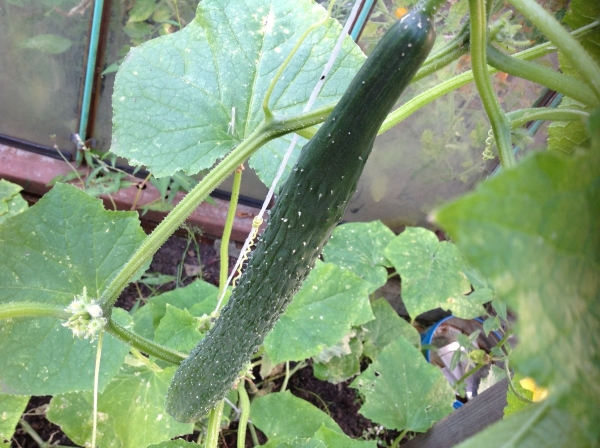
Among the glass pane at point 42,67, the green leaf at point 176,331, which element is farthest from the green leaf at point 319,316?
the glass pane at point 42,67

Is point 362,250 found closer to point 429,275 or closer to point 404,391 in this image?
point 429,275

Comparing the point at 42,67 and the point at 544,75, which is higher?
the point at 544,75

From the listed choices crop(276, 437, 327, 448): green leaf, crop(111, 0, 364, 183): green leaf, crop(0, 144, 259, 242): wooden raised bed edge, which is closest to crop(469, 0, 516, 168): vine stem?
crop(111, 0, 364, 183): green leaf

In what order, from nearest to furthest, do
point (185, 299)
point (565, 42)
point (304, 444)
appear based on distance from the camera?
point (565, 42) < point (304, 444) < point (185, 299)

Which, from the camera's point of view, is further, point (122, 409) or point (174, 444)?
point (122, 409)

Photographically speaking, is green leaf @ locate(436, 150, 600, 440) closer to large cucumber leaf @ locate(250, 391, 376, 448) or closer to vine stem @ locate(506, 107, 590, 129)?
vine stem @ locate(506, 107, 590, 129)

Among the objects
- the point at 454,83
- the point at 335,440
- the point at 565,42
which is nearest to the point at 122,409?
A: the point at 335,440

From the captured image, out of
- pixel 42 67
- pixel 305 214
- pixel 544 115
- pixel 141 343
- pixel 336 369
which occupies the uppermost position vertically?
pixel 544 115

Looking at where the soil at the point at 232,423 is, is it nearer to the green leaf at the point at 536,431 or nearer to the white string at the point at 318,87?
the white string at the point at 318,87
